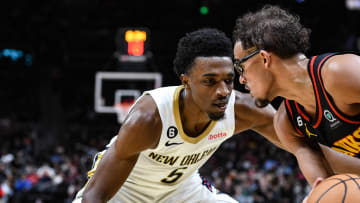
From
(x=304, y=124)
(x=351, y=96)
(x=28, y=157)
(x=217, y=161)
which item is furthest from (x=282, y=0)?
(x=28, y=157)

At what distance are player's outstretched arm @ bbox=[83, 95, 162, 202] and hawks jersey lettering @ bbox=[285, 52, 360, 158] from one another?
96cm

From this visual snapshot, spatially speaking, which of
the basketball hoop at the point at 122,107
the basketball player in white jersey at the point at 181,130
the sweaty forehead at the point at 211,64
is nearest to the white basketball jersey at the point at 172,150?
the basketball player in white jersey at the point at 181,130

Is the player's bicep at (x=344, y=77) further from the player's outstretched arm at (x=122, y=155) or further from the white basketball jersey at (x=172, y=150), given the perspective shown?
the player's outstretched arm at (x=122, y=155)

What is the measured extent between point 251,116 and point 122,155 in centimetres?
116

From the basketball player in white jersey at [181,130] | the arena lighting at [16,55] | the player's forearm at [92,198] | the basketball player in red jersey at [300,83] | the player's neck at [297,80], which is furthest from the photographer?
the arena lighting at [16,55]

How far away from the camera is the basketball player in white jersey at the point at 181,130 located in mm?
2809

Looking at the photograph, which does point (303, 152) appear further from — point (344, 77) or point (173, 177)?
point (173, 177)

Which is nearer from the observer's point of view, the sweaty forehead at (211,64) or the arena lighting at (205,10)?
the sweaty forehead at (211,64)

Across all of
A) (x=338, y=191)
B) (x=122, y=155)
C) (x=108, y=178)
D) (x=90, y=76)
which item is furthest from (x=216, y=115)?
(x=90, y=76)

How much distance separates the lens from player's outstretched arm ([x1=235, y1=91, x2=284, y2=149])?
132 inches

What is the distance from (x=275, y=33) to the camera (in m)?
2.46

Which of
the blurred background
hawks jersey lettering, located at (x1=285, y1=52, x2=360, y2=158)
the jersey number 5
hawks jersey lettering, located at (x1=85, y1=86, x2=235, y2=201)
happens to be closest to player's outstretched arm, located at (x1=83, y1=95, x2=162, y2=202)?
hawks jersey lettering, located at (x1=85, y1=86, x2=235, y2=201)

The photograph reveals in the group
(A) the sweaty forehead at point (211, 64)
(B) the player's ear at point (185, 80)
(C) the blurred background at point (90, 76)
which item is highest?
(A) the sweaty forehead at point (211, 64)

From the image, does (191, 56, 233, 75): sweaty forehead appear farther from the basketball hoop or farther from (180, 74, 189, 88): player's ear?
the basketball hoop
